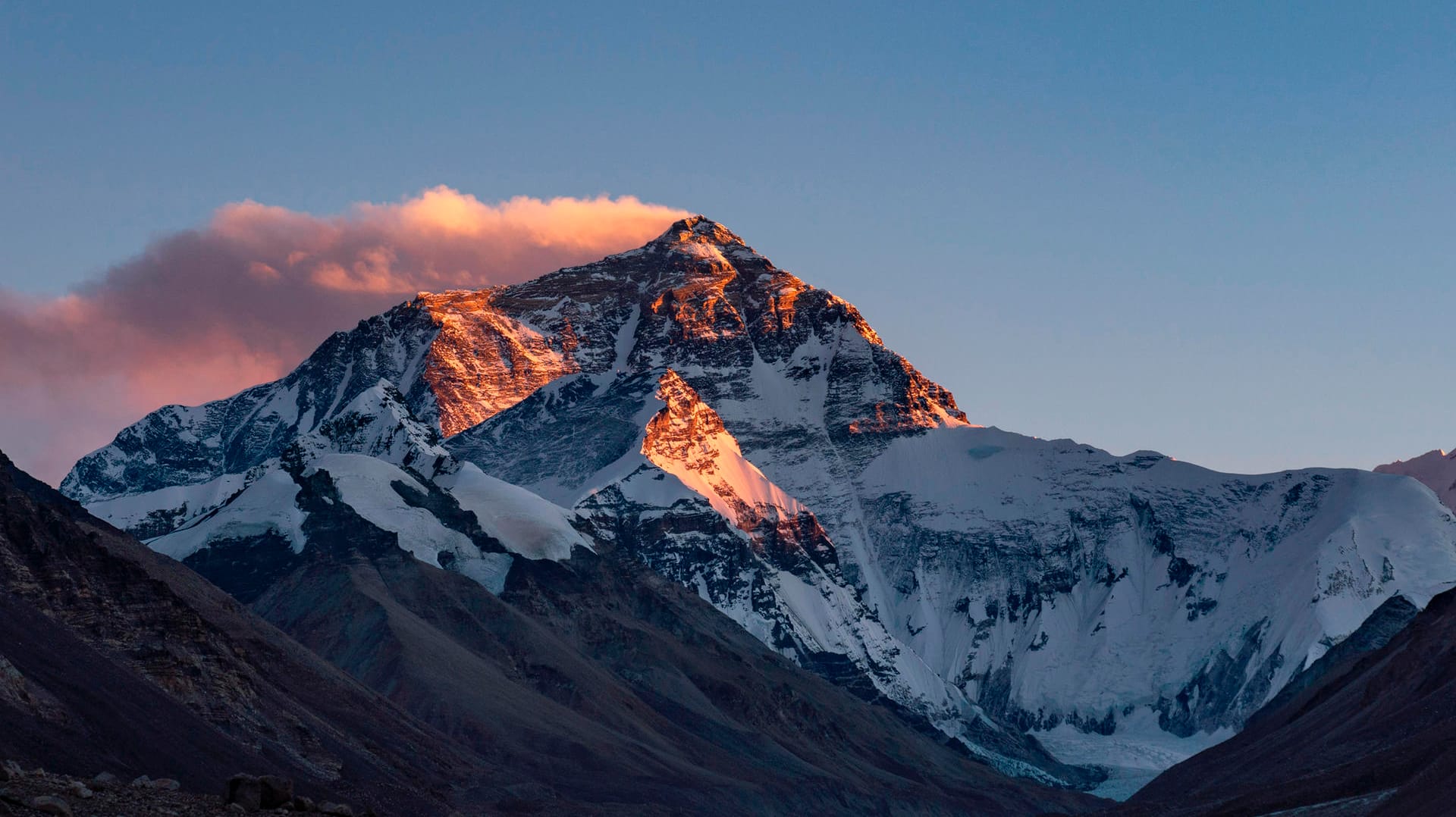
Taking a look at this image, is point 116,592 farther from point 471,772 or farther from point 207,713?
point 471,772

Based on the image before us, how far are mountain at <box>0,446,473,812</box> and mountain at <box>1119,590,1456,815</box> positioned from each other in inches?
2218

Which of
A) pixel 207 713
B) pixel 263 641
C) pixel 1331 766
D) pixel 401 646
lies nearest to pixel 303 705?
pixel 263 641

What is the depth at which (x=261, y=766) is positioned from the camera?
119m

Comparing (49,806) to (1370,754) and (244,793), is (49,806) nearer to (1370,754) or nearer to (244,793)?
(244,793)

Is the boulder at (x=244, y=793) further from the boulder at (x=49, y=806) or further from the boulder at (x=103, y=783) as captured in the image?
the boulder at (x=49, y=806)

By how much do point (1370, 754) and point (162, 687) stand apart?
7698cm

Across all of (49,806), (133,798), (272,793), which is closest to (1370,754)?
(272,793)

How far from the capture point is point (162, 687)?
123688 millimetres

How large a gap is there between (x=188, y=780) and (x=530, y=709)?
9638 cm

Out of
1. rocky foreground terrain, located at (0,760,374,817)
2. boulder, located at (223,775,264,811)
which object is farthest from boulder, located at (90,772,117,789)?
boulder, located at (223,775,264,811)

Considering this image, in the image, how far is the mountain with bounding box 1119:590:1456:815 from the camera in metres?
98.4

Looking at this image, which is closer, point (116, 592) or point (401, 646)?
point (116, 592)

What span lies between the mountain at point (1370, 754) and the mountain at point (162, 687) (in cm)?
5634

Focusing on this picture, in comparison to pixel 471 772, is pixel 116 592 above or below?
above
